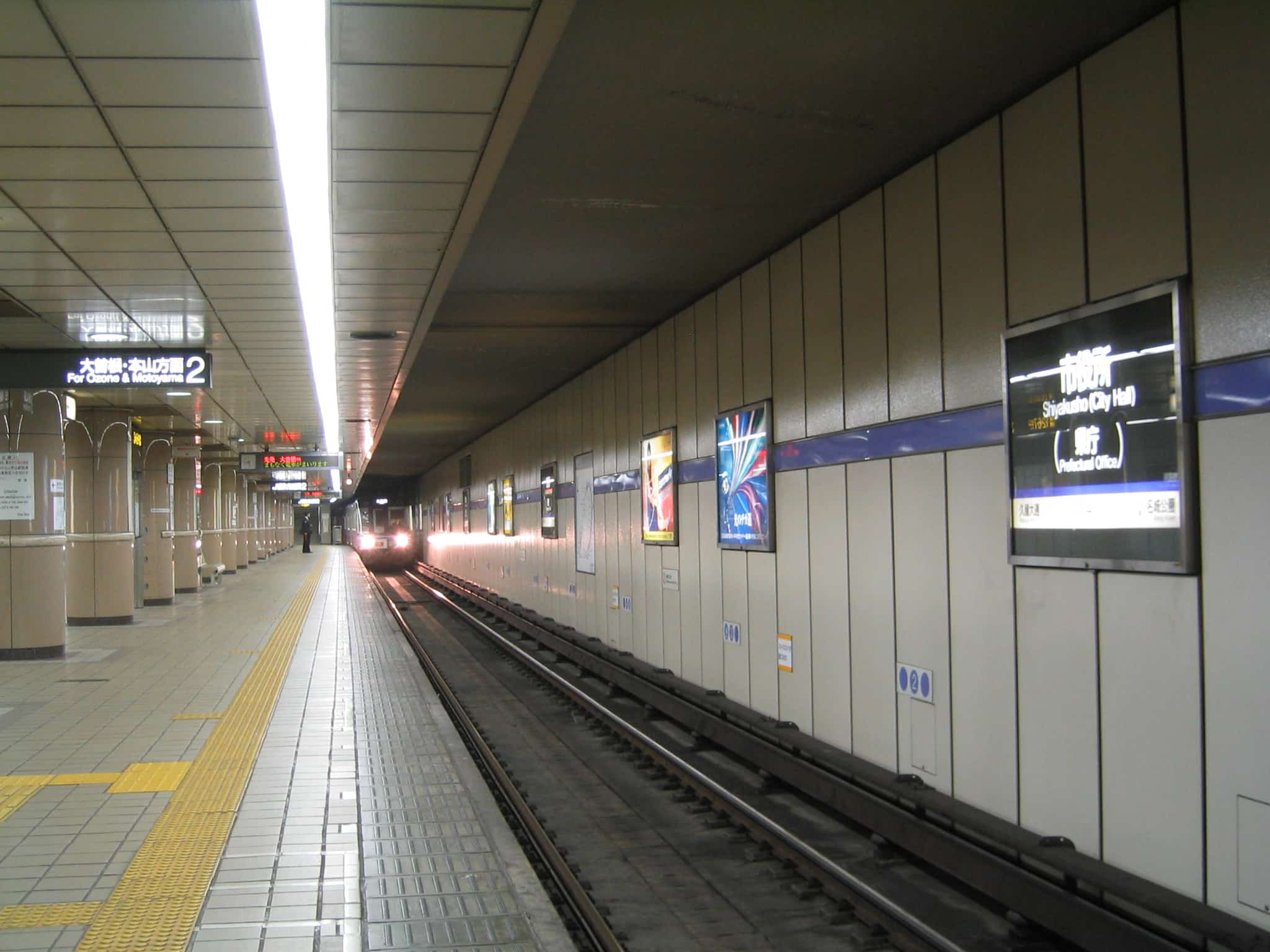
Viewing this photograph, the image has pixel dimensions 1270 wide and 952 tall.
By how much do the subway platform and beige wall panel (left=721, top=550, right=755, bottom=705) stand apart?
6.79 ft

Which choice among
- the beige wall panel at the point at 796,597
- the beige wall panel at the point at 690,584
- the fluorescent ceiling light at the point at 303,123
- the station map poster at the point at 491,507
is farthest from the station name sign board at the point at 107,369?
the station map poster at the point at 491,507

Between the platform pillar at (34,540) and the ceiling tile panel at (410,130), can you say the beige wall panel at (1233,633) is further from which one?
the platform pillar at (34,540)

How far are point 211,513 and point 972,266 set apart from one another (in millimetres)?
26267

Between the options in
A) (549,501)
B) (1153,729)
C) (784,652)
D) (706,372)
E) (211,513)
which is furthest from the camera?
(211,513)

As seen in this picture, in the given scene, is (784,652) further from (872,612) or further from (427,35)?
(427,35)

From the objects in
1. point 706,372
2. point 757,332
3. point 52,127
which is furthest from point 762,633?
point 52,127

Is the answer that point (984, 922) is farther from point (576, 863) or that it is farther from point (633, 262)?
point (633, 262)

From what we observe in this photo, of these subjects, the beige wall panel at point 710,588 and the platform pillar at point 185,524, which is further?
the platform pillar at point 185,524

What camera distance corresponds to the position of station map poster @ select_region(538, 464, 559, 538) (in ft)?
49.7

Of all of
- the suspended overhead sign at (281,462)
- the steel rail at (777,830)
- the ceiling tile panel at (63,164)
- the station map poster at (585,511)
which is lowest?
the steel rail at (777,830)

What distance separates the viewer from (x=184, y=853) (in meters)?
4.98

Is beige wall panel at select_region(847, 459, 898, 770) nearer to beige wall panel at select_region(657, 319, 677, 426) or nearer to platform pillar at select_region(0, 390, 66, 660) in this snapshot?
beige wall panel at select_region(657, 319, 677, 426)

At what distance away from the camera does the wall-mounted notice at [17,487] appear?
1151 cm

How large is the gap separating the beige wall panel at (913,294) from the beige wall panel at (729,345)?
2237mm
